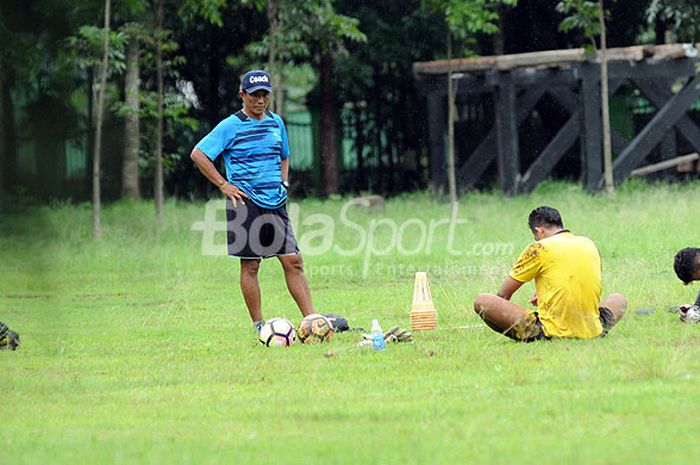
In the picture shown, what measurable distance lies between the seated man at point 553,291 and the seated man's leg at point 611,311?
2.9 inches

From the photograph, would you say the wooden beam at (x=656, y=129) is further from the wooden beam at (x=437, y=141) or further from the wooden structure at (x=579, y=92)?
the wooden beam at (x=437, y=141)

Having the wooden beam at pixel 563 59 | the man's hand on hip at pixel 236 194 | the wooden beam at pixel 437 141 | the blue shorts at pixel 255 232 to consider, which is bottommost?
the blue shorts at pixel 255 232

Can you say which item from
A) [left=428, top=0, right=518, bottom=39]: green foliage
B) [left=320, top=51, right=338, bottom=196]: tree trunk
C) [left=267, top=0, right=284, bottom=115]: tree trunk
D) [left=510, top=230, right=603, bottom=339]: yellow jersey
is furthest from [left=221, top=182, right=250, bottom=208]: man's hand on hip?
[left=320, top=51, right=338, bottom=196]: tree trunk

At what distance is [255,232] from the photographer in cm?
939

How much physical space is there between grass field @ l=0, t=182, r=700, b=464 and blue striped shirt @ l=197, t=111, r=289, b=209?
1.13 m

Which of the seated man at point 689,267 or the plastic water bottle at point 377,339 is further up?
the seated man at point 689,267

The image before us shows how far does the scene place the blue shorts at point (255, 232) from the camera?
30.7 ft

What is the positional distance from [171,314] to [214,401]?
213 inches

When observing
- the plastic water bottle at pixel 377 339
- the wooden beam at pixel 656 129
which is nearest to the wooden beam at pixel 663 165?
the wooden beam at pixel 656 129

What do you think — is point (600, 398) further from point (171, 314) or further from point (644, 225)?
point (644, 225)

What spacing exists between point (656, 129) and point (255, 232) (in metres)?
18.3

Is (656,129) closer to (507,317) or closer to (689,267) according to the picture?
(689,267)

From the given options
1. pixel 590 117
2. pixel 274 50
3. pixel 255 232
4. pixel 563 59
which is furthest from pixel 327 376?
pixel 563 59

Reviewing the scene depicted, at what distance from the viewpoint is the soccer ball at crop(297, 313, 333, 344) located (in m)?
8.85
